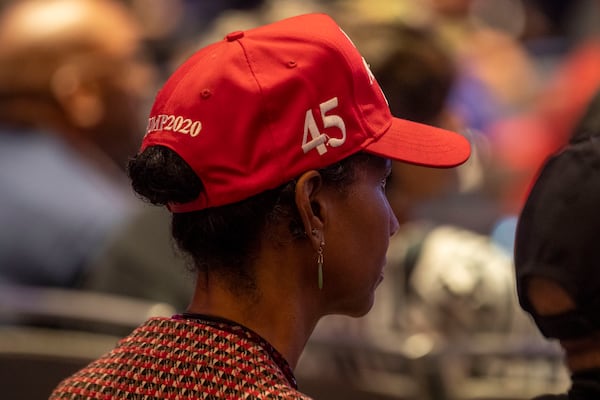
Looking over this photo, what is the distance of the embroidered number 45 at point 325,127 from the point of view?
6.07ft

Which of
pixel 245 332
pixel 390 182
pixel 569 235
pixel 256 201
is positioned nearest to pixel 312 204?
pixel 256 201

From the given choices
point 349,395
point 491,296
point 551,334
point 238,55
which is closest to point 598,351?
point 551,334

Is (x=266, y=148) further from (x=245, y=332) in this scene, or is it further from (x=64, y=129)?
(x=64, y=129)

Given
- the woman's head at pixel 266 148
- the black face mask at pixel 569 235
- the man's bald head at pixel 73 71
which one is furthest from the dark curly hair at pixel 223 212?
the man's bald head at pixel 73 71

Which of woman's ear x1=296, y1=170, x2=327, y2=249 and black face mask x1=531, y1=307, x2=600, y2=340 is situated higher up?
woman's ear x1=296, y1=170, x2=327, y2=249

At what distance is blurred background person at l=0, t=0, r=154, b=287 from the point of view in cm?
394

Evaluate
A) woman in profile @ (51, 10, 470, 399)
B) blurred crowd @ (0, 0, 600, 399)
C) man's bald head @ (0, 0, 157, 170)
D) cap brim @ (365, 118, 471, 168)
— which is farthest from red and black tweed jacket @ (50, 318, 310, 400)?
man's bald head @ (0, 0, 157, 170)

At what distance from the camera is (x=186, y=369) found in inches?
70.5

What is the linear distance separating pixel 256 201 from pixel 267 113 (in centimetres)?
13

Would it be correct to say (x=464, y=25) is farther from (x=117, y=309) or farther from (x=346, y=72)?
(x=346, y=72)

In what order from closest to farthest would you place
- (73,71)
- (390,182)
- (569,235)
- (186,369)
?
(186,369), (569,235), (390,182), (73,71)

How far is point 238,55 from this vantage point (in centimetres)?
189

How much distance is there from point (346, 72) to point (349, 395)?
4.22 ft

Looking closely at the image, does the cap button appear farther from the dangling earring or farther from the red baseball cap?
the dangling earring
